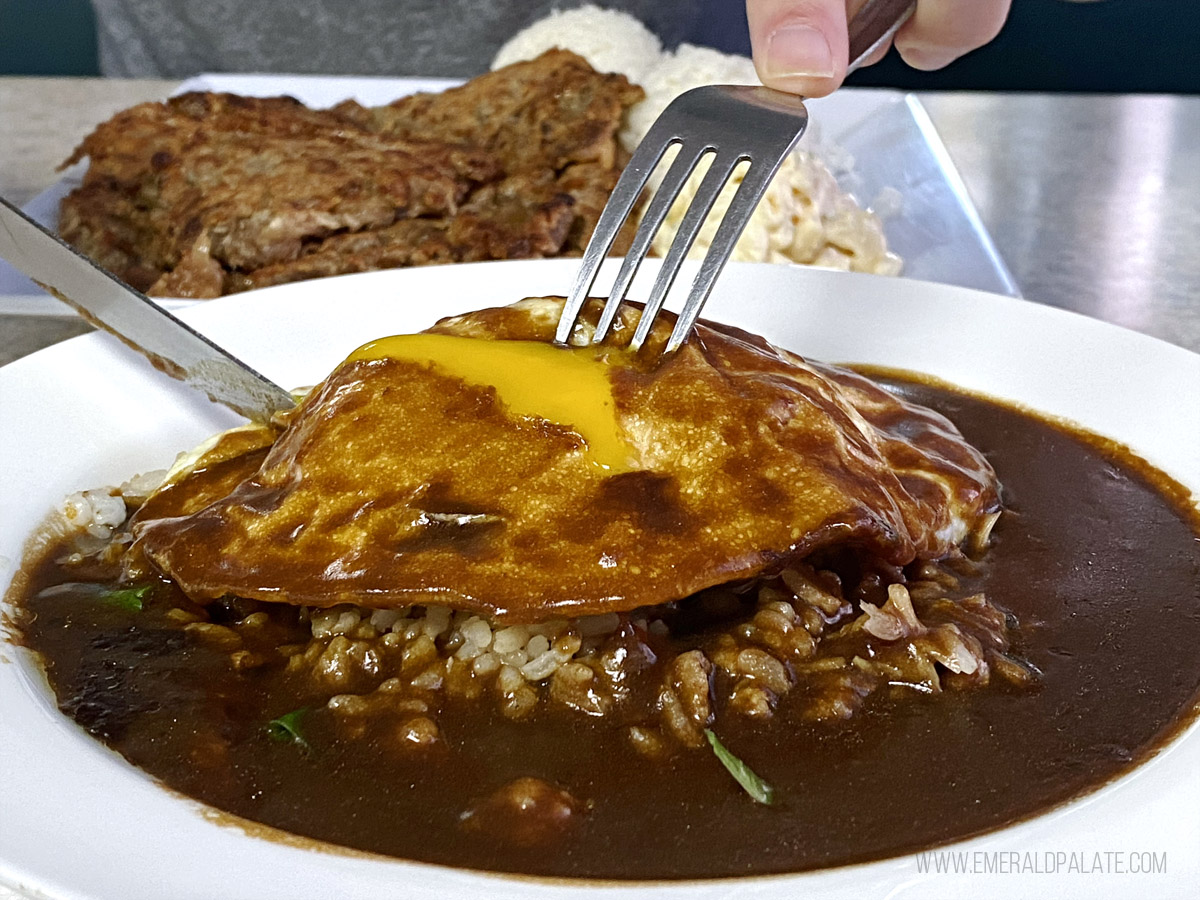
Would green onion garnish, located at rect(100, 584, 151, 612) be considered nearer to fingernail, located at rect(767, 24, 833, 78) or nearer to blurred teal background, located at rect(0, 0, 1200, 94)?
fingernail, located at rect(767, 24, 833, 78)

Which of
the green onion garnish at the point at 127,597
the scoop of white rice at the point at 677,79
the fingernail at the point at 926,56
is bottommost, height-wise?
the scoop of white rice at the point at 677,79

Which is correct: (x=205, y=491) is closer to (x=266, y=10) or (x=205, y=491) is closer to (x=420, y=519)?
(x=420, y=519)

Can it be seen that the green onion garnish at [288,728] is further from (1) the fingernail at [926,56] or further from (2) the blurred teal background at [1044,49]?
(2) the blurred teal background at [1044,49]

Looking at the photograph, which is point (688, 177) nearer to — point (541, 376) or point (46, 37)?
point (541, 376)

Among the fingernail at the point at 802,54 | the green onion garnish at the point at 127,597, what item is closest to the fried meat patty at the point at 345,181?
the fingernail at the point at 802,54

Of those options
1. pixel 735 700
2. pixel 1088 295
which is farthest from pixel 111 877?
pixel 1088 295

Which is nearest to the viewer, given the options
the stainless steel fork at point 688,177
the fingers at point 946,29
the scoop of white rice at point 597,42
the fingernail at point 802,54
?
the stainless steel fork at point 688,177

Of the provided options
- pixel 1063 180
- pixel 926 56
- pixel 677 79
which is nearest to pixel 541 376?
pixel 926 56
